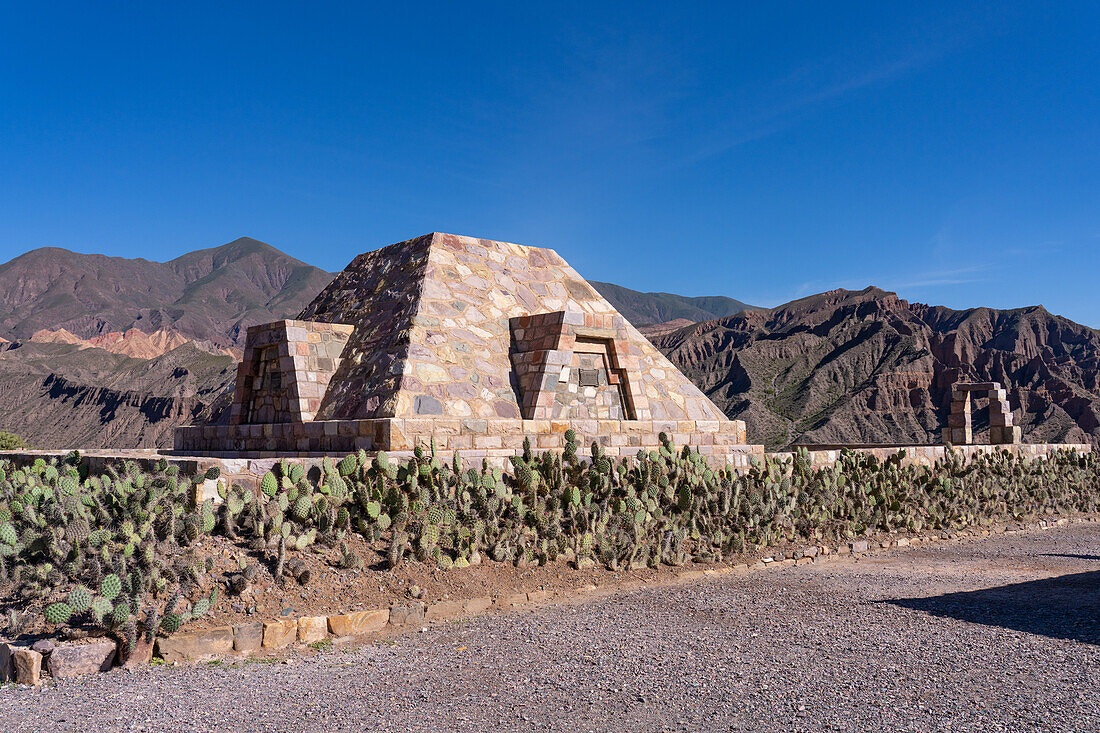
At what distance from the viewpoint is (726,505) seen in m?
8.76

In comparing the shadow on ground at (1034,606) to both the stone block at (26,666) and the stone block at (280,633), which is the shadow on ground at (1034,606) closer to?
the stone block at (280,633)

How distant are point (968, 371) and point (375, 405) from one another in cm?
6062

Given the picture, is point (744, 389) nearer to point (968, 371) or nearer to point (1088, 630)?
point (968, 371)

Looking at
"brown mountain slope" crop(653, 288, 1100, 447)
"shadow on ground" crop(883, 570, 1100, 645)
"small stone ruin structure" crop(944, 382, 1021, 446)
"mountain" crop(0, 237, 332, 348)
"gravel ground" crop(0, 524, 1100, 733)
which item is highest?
"mountain" crop(0, 237, 332, 348)

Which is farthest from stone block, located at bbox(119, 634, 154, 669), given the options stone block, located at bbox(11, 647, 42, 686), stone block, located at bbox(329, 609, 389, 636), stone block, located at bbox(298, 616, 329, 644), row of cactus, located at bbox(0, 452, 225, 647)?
stone block, located at bbox(329, 609, 389, 636)

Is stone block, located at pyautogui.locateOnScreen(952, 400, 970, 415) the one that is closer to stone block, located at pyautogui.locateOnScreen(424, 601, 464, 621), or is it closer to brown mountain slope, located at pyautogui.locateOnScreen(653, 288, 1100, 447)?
stone block, located at pyautogui.locateOnScreen(424, 601, 464, 621)

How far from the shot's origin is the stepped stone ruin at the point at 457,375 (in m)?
8.90

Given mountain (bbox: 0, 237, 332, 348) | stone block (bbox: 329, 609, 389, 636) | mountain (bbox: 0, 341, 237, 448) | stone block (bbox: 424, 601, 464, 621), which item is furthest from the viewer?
mountain (bbox: 0, 237, 332, 348)

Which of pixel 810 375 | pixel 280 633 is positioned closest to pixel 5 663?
pixel 280 633

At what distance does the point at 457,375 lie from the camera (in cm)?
944

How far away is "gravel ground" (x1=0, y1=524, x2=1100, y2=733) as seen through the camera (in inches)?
152

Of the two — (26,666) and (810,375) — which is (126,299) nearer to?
(810,375)

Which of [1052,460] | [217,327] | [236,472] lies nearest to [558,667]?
[236,472]

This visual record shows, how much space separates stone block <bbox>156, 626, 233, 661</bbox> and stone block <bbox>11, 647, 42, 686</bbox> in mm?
594
